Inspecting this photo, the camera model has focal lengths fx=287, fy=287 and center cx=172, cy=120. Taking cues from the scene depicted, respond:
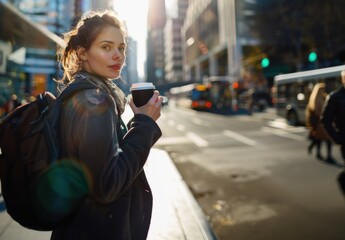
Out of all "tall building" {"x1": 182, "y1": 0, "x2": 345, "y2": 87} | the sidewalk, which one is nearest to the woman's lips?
the sidewalk

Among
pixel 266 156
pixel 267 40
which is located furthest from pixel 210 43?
pixel 266 156

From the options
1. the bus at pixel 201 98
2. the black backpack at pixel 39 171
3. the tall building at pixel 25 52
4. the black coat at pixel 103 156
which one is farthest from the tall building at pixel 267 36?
the black backpack at pixel 39 171

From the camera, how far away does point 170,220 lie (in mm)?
3352

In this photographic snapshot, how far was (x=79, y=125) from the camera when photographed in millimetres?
1087

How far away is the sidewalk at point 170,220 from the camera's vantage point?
2918 mm

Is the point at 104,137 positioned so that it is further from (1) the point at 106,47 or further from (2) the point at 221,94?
(2) the point at 221,94

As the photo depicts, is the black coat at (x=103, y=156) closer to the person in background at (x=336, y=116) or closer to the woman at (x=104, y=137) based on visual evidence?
the woman at (x=104, y=137)

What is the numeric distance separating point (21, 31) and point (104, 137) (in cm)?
486

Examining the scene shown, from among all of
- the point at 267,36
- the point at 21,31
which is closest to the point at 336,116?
the point at 21,31

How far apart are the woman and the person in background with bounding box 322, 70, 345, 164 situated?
3.22m

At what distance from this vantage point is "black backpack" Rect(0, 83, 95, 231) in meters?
1.09

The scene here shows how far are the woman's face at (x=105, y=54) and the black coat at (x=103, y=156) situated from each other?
19 centimetres

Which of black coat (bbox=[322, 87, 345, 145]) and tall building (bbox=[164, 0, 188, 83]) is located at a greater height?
tall building (bbox=[164, 0, 188, 83])

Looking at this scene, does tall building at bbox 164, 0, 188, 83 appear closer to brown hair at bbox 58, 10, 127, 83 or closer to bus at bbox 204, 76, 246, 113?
bus at bbox 204, 76, 246, 113
